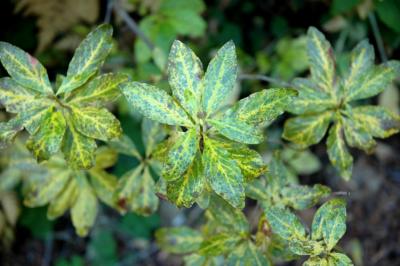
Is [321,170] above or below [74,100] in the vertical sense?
below

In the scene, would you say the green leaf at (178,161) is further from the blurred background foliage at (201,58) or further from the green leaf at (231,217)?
the blurred background foliage at (201,58)

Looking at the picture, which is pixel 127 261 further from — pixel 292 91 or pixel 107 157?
pixel 292 91

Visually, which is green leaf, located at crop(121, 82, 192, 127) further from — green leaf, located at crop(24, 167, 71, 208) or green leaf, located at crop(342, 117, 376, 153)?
green leaf, located at crop(24, 167, 71, 208)

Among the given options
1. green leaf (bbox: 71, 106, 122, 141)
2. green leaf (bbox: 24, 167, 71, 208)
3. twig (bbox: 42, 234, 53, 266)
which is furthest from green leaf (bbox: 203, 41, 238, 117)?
twig (bbox: 42, 234, 53, 266)

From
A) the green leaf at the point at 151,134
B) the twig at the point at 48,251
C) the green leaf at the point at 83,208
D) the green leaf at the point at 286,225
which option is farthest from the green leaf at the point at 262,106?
the twig at the point at 48,251

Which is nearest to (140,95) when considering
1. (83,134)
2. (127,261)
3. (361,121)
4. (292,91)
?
(83,134)
